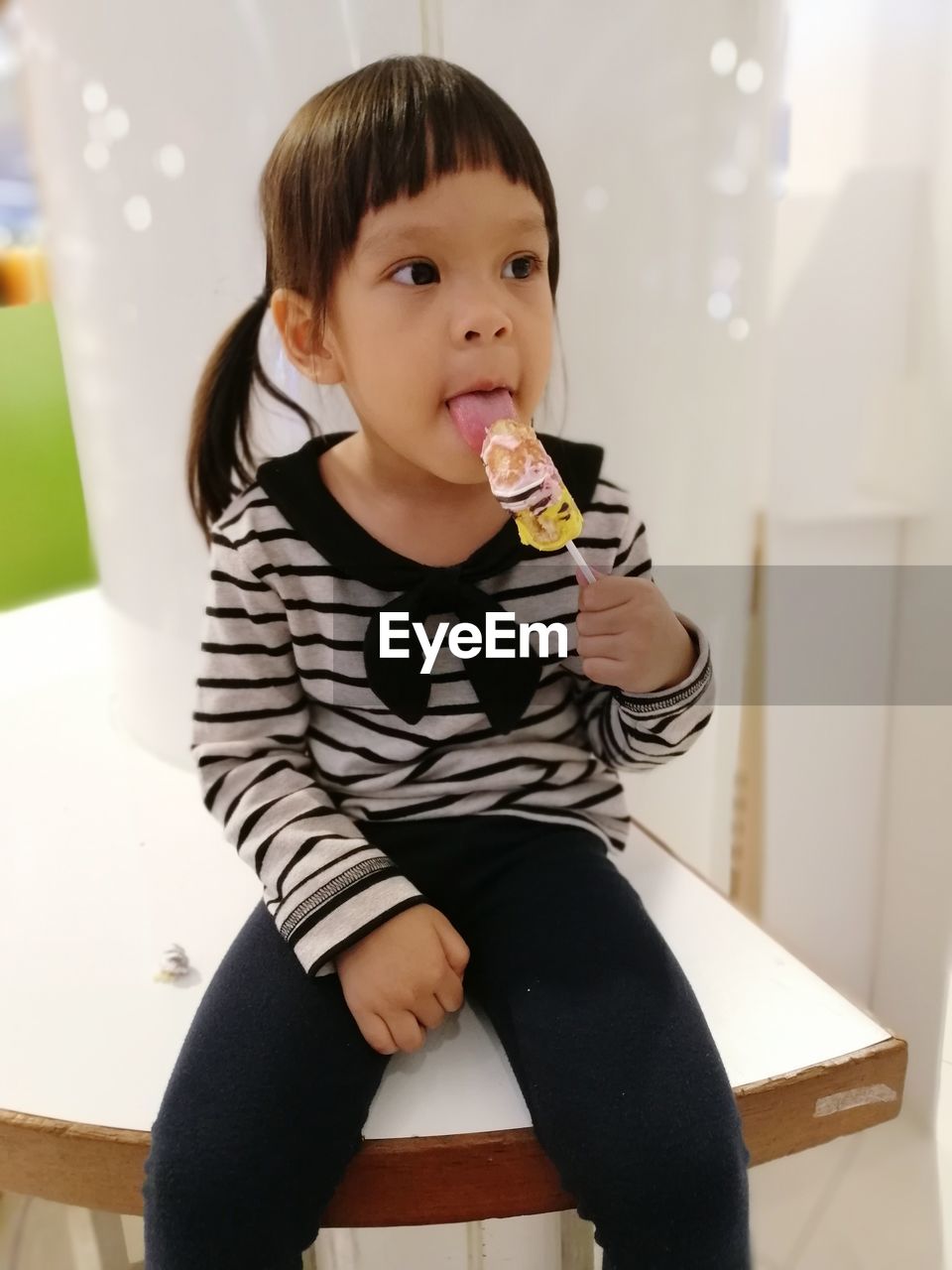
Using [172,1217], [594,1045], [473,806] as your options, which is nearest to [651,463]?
[473,806]

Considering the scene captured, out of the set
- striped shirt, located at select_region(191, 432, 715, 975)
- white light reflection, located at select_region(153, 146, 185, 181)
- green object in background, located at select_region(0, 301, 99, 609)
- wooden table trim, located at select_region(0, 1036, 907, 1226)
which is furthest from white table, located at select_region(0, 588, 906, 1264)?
white light reflection, located at select_region(153, 146, 185, 181)

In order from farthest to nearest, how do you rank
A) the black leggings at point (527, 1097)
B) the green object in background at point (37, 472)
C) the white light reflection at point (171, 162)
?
the green object in background at point (37, 472)
the white light reflection at point (171, 162)
the black leggings at point (527, 1097)

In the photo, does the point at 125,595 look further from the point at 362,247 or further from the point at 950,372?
the point at 950,372

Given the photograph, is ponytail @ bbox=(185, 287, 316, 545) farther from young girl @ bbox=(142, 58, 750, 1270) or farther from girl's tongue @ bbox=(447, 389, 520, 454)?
girl's tongue @ bbox=(447, 389, 520, 454)

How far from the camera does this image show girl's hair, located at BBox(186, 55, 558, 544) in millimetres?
518

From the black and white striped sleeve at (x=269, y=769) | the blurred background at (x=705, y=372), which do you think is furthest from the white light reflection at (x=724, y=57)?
the black and white striped sleeve at (x=269, y=769)

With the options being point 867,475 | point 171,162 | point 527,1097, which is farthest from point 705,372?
point 527,1097

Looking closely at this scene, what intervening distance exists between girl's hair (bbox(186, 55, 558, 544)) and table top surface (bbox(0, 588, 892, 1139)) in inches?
15.3

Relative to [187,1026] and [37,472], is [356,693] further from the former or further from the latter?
[37,472]

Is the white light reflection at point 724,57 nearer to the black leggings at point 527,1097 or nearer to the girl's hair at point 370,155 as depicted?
the girl's hair at point 370,155

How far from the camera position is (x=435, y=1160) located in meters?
0.50

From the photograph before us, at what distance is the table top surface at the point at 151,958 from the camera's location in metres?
0.54

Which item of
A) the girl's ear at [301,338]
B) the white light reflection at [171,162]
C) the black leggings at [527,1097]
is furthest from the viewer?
the white light reflection at [171,162]

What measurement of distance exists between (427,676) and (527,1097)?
23 centimetres
